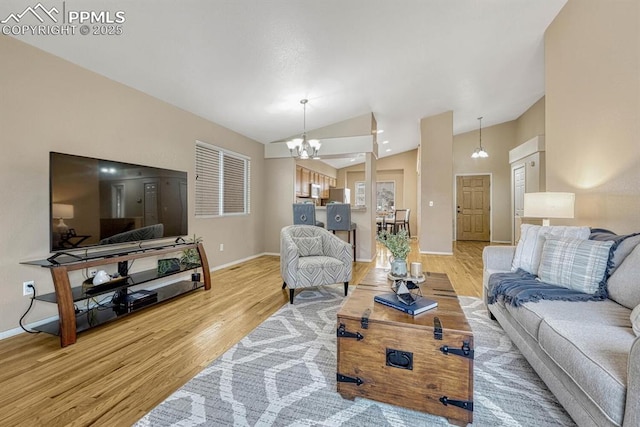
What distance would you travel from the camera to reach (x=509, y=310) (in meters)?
1.93

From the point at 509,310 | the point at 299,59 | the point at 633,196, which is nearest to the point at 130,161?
the point at 299,59

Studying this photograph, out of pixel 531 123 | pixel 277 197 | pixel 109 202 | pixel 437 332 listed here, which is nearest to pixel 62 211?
pixel 109 202

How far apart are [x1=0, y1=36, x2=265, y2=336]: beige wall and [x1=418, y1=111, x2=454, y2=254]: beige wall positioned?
521 centimetres

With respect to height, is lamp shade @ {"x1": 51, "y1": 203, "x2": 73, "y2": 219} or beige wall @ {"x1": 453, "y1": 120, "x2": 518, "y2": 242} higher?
beige wall @ {"x1": 453, "y1": 120, "x2": 518, "y2": 242}

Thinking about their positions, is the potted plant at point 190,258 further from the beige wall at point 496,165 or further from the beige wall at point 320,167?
the beige wall at point 496,165

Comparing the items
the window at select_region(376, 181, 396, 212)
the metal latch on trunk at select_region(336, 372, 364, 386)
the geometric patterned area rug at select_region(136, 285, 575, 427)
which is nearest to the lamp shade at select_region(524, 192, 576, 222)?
the geometric patterned area rug at select_region(136, 285, 575, 427)

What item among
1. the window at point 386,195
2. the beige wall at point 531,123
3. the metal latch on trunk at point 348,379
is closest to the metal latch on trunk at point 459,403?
the metal latch on trunk at point 348,379

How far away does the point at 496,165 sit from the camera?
7.89 m

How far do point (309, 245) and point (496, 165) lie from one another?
272 inches

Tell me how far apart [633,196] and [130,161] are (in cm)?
470

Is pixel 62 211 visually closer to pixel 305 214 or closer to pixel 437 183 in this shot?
pixel 305 214

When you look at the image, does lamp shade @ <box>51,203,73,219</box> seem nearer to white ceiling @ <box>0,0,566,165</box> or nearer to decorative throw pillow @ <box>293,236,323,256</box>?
white ceiling @ <box>0,0,566,165</box>

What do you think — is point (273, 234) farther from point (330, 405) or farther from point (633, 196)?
point (633, 196)

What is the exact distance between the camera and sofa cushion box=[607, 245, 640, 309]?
62.5 inches
